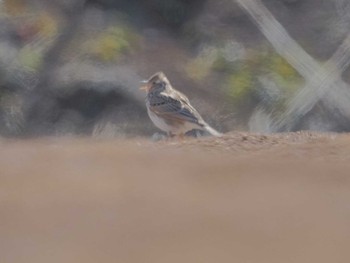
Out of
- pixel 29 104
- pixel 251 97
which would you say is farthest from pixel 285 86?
pixel 29 104

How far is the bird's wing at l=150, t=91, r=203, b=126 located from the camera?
1338 cm

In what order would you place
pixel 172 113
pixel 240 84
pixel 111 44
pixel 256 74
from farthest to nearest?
pixel 111 44
pixel 256 74
pixel 240 84
pixel 172 113

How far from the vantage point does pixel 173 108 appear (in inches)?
531

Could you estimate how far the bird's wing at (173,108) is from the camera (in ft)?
43.9

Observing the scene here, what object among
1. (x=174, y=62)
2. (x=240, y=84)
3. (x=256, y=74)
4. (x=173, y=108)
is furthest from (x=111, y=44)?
(x=173, y=108)

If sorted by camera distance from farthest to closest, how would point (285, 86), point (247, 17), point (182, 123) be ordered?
1. point (247, 17)
2. point (285, 86)
3. point (182, 123)

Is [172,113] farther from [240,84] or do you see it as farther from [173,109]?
[240,84]

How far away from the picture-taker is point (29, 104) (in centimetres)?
1742

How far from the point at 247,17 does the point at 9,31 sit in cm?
311

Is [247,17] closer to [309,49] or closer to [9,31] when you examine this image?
[309,49]

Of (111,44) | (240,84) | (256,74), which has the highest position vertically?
(111,44)

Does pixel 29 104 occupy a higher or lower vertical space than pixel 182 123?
higher

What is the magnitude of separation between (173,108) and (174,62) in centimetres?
461

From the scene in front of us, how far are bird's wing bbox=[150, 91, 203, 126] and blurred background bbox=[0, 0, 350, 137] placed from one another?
8.35ft
